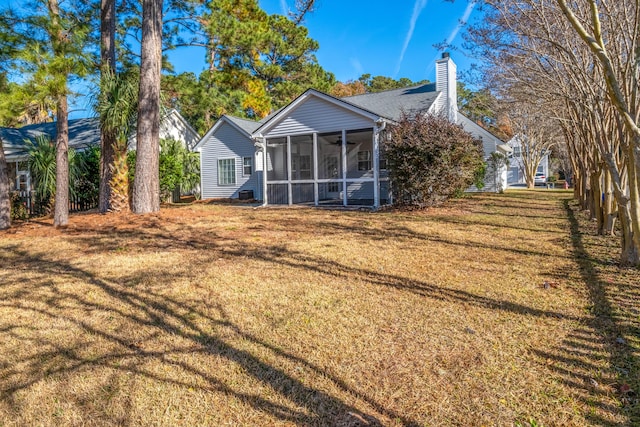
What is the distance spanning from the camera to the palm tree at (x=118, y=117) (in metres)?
11.4

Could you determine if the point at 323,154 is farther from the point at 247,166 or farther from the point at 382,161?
the point at 382,161

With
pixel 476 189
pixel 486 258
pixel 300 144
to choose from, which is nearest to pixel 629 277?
pixel 486 258

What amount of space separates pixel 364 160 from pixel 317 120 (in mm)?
4275

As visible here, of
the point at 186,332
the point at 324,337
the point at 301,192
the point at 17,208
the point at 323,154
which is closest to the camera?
the point at 324,337

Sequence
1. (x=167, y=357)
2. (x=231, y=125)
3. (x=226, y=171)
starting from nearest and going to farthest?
A: (x=167, y=357) < (x=231, y=125) < (x=226, y=171)

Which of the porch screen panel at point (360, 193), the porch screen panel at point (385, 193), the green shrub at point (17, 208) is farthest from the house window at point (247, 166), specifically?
the green shrub at point (17, 208)

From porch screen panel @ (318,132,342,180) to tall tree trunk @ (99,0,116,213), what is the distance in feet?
30.6

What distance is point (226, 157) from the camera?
20.4 metres

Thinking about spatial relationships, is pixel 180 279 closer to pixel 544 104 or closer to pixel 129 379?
pixel 129 379

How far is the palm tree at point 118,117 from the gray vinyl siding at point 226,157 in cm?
771

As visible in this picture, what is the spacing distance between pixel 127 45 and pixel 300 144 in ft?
27.7

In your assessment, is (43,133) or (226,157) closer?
(43,133)

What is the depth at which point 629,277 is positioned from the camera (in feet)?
15.8

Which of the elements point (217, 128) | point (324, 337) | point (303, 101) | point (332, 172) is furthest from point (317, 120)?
point (324, 337)
